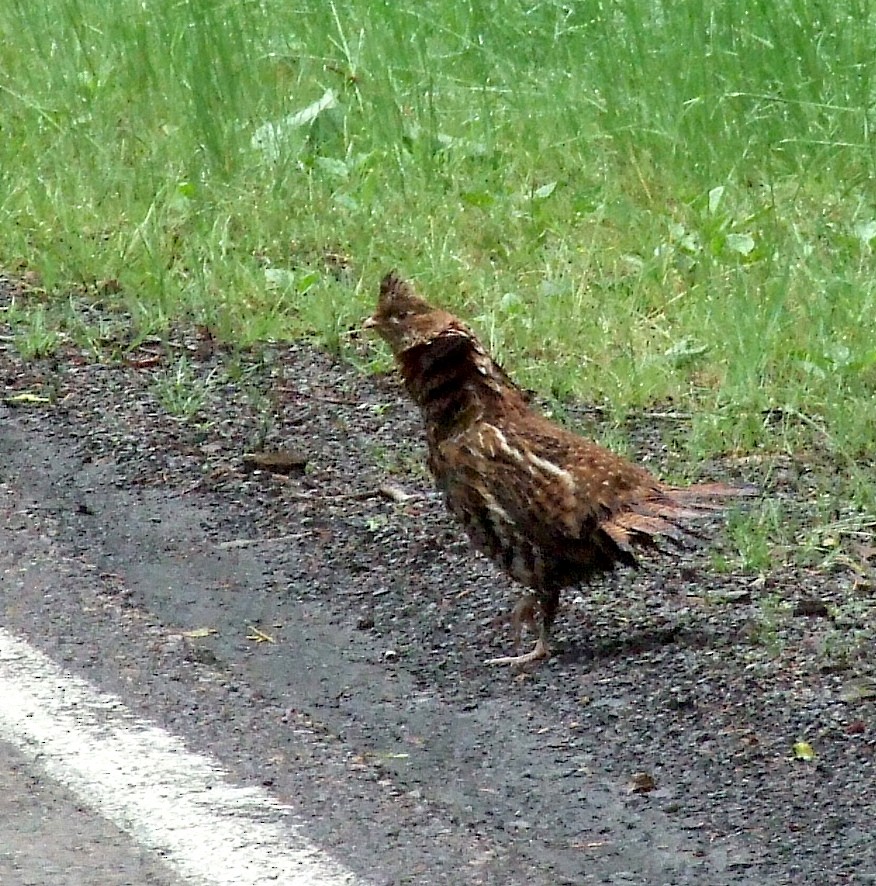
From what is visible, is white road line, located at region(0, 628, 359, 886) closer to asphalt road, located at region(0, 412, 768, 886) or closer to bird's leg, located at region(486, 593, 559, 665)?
asphalt road, located at region(0, 412, 768, 886)

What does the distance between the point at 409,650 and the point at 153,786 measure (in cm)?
82

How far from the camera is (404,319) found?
15.1 feet

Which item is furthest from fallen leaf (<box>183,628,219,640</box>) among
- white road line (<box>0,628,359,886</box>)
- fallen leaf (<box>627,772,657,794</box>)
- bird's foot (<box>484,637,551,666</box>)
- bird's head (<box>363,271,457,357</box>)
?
fallen leaf (<box>627,772,657,794</box>)

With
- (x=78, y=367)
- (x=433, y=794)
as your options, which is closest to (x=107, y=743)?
(x=433, y=794)

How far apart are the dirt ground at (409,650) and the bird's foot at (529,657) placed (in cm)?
4

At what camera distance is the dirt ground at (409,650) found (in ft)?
10.9

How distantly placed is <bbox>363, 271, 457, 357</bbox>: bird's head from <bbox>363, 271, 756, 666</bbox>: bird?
0.05 ft

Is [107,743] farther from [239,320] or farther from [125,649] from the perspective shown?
[239,320]

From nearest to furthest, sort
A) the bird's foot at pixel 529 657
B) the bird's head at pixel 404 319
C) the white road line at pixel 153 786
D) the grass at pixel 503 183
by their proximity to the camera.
Answer: the white road line at pixel 153 786 < the bird's foot at pixel 529 657 < the bird's head at pixel 404 319 < the grass at pixel 503 183

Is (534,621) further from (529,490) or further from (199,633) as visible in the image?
(199,633)

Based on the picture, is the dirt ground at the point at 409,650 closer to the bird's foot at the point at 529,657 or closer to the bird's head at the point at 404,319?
the bird's foot at the point at 529,657

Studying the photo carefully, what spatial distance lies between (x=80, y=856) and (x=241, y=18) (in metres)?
5.91

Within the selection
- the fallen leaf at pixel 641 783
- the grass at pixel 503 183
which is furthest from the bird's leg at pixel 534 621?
the grass at pixel 503 183

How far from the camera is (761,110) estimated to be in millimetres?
7438
